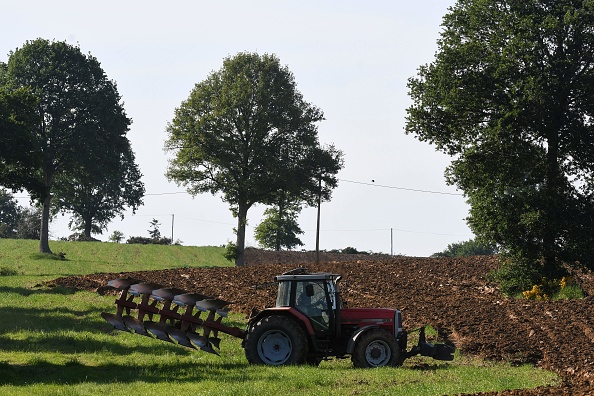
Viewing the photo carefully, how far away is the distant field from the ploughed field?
1558 cm

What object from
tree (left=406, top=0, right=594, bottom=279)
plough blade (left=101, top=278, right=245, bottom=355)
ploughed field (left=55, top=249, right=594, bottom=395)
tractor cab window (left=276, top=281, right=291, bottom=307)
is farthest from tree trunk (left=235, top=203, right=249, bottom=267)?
tractor cab window (left=276, top=281, right=291, bottom=307)

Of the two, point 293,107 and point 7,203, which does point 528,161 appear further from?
point 7,203

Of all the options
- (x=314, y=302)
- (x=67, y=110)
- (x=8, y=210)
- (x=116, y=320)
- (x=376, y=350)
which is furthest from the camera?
(x=8, y=210)

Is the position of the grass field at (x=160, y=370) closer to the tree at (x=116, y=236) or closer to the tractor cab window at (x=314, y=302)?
the tractor cab window at (x=314, y=302)

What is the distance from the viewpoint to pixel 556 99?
38156mm

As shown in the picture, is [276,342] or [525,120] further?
[525,120]

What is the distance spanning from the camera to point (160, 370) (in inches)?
826

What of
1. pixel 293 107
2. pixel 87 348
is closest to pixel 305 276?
pixel 87 348

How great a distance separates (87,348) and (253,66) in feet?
177

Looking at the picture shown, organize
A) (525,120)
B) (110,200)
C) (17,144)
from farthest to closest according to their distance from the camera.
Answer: (110,200), (17,144), (525,120)

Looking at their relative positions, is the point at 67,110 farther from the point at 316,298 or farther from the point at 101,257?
the point at 316,298

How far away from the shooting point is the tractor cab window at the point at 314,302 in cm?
2181

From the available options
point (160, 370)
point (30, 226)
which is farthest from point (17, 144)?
point (30, 226)

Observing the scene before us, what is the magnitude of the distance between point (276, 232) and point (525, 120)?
71321 mm
